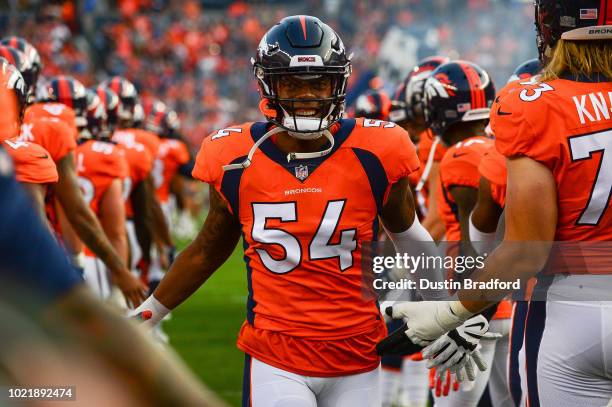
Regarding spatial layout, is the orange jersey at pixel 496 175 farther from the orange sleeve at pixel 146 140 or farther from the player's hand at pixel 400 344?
the orange sleeve at pixel 146 140

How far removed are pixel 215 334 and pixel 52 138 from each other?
15.9 feet

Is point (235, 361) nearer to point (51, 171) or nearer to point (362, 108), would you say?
point (362, 108)

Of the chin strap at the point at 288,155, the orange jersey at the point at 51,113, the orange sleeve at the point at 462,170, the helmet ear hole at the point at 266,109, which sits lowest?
the orange sleeve at the point at 462,170

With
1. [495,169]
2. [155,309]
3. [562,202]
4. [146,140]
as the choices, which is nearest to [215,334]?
[146,140]

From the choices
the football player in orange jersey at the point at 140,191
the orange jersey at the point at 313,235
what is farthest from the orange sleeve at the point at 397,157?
the football player in orange jersey at the point at 140,191

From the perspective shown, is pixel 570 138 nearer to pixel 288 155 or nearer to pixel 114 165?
pixel 288 155

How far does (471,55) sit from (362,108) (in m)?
24.6

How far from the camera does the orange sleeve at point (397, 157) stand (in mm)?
3334

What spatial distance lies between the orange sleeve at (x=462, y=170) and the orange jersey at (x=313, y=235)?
3.66ft

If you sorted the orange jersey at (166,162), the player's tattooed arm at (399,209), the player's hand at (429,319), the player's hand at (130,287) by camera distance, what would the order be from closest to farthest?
the player's hand at (429,319) → the player's tattooed arm at (399,209) → the player's hand at (130,287) → the orange jersey at (166,162)

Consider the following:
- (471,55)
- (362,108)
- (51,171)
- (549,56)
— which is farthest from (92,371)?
(471,55)

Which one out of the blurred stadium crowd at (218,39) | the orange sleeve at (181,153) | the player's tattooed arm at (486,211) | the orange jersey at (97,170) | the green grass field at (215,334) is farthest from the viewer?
the blurred stadium crowd at (218,39)

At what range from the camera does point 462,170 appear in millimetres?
4465

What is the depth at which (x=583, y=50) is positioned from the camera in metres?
2.85
